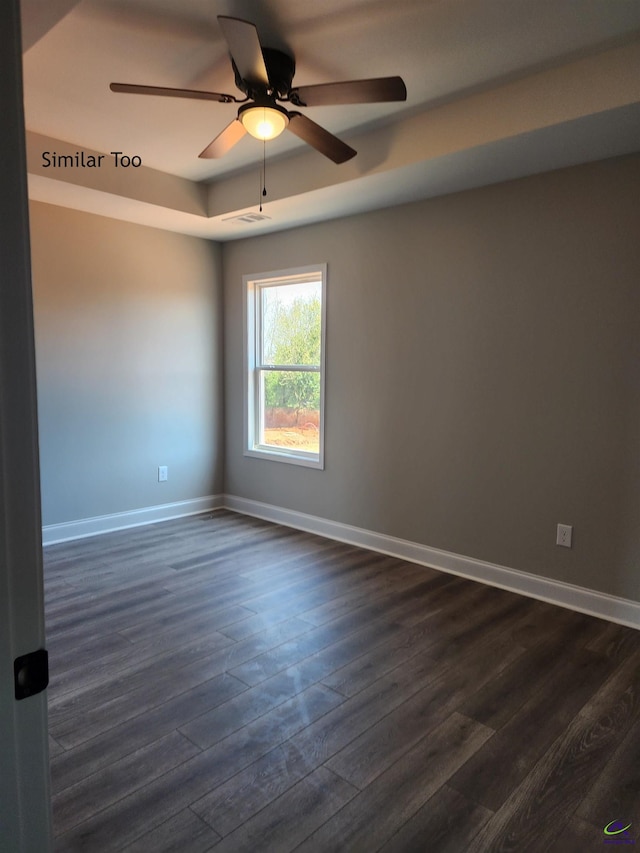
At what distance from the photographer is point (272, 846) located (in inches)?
60.7

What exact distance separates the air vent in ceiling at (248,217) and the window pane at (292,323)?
657 millimetres

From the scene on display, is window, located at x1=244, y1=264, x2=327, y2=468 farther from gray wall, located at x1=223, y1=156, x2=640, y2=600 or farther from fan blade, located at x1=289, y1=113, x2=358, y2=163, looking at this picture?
fan blade, located at x1=289, y1=113, x2=358, y2=163

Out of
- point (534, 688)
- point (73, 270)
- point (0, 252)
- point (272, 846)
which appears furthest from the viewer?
point (73, 270)

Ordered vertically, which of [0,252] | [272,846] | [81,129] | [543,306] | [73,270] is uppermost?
[81,129]

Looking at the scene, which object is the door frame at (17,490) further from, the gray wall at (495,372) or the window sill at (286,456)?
the window sill at (286,456)

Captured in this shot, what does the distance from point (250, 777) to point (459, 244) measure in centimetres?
310

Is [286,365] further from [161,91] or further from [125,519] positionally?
[161,91]


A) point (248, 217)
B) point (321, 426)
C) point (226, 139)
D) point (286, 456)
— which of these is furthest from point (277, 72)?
point (286, 456)

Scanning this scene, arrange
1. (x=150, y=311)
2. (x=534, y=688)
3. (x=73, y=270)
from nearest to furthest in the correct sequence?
(x=534, y=688), (x=73, y=270), (x=150, y=311)

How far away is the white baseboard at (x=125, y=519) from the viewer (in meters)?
4.10

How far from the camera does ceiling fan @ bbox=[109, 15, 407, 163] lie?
1.99m

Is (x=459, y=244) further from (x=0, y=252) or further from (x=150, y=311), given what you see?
(x=0, y=252)

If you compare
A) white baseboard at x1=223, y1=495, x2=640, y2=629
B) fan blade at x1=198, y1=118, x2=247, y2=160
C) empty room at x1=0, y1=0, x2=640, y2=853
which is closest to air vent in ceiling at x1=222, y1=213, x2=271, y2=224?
empty room at x1=0, y1=0, x2=640, y2=853

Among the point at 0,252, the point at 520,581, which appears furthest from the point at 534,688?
the point at 0,252
